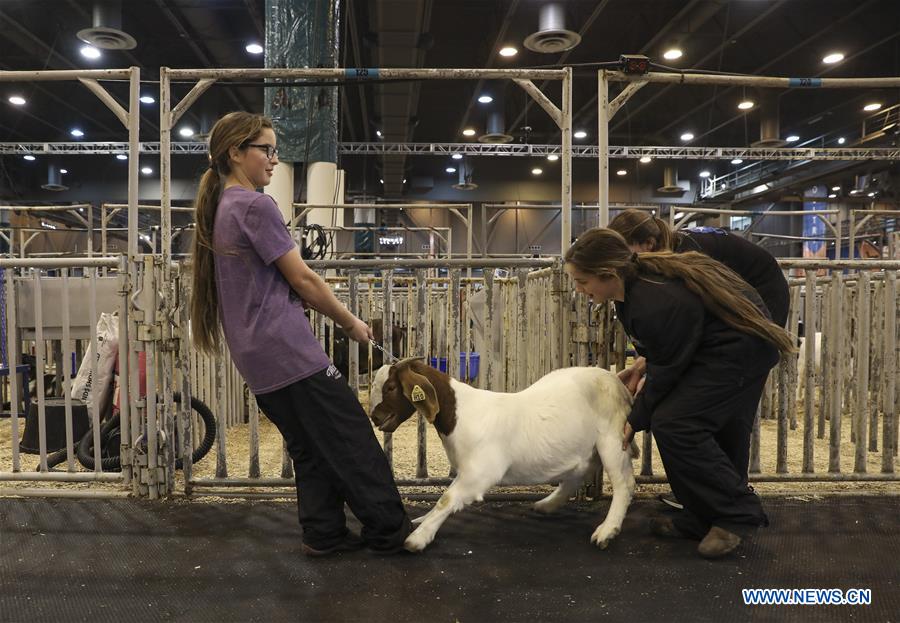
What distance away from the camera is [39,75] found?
337 centimetres

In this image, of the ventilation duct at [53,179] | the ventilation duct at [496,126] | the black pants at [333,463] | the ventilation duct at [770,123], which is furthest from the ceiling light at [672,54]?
the ventilation duct at [53,179]

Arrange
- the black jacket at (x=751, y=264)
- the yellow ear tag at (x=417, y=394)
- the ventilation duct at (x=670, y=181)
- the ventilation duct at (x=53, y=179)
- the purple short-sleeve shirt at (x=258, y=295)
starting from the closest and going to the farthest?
the purple short-sleeve shirt at (x=258, y=295) → the yellow ear tag at (x=417, y=394) → the black jacket at (x=751, y=264) → the ventilation duct at (x=53, y=179) → the ventilation duct at (x=670, y=181)

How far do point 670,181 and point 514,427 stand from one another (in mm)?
21220

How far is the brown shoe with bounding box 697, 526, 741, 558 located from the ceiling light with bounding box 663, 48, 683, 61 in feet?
36.0

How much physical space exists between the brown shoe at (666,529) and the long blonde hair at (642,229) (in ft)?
3.97

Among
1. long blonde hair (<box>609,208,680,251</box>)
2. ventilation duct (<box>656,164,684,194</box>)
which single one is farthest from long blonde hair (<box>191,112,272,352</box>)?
ventilation duct (<box>656,164,684,194</box>)

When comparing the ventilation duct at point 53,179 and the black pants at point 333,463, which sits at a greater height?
the ventilation duct at point 53,179

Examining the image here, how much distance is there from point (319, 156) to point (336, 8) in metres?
1.64

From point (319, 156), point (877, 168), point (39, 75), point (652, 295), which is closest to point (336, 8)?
point (319, 156)

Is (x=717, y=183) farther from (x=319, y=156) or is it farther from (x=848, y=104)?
(x=319, y=156)

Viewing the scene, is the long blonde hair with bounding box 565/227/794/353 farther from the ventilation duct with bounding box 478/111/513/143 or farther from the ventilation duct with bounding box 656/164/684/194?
the ventilation duct with bounding box 656/164/684/194

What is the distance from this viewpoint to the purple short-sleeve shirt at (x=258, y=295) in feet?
7.79

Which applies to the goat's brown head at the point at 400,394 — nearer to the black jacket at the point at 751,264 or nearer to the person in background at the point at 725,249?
the person in background at the point at 725,249

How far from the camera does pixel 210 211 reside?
2.48 meters
